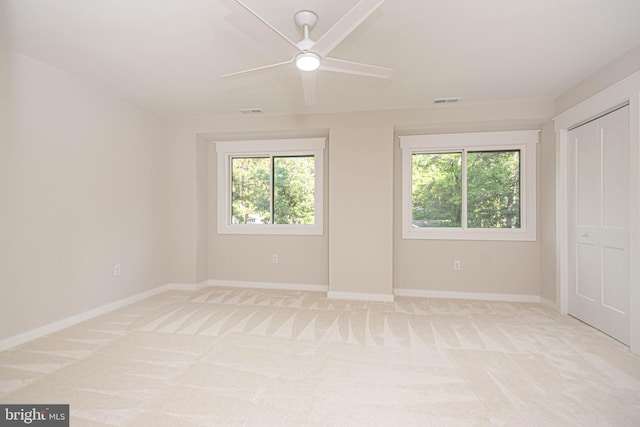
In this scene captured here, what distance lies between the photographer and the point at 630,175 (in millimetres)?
2605

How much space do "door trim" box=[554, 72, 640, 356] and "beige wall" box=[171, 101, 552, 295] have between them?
1.61 ft

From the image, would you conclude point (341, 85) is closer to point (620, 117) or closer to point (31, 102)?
point (620, 117)

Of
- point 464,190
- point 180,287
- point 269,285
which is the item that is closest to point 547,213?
point 464,190

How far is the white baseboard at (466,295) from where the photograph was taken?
4.12 meters

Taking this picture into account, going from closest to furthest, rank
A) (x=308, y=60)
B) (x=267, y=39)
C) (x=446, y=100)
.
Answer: (x=267, y=39) < (x=308, y=60) < (x=446, y=100)

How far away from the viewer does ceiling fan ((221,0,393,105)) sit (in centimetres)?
162

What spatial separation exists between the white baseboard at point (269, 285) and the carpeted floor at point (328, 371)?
1094 mm

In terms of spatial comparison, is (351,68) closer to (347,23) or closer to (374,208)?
(347,23)

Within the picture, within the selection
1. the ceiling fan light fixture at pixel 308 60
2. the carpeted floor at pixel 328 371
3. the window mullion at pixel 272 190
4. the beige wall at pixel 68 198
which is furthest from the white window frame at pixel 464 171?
the beige wall at pixel 68 198

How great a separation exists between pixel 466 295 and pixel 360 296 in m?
1.46

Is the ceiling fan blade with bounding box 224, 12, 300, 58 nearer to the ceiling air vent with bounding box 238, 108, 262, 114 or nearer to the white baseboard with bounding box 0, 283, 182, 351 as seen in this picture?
the ceiling air vent with bounding box 238, 108, 262, 114

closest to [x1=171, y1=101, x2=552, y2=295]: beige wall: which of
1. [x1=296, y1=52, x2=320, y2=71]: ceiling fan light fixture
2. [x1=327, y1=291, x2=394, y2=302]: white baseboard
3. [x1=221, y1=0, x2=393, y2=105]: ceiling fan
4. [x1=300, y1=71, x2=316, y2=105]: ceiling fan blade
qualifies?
[x1=327, y1=291, x2=394, y2=302]: white baseboard

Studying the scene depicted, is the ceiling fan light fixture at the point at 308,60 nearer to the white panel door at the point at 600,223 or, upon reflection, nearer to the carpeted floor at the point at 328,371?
the carpeted floor at the point at 328,371

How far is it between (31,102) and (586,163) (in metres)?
5.34
